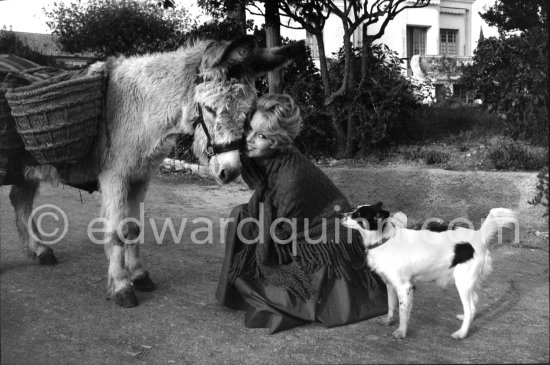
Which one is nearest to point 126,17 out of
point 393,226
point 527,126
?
point 527,126

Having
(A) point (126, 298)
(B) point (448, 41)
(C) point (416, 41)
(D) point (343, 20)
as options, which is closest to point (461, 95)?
(D) point (343, 20)

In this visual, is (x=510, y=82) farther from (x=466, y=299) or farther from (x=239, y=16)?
(x=239, y=16)

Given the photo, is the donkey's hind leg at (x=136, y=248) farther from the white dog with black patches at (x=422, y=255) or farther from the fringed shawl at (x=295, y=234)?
the white dog with black patches at (x=422, y=255)

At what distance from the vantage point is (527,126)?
5.64 meters

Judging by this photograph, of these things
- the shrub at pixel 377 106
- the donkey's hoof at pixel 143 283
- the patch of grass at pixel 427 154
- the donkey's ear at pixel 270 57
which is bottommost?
the donkey's hoof at pixel 143 283

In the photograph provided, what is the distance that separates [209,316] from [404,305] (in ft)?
3.74

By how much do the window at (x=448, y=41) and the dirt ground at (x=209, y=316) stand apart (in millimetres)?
6670

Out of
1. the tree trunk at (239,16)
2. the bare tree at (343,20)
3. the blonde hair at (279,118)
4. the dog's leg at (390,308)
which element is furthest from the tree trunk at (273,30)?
the dog's leg at (390,308)

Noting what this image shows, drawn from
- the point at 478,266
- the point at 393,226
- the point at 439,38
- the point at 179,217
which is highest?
the point at 439,38

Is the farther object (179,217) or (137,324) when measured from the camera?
(179,217)

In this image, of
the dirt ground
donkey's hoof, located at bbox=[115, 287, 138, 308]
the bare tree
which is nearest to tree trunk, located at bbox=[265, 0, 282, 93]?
the bare tree

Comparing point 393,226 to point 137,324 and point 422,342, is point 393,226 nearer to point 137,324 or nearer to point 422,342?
point 422,342

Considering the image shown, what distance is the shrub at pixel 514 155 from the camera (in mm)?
5285

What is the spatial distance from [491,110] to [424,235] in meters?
4.35
